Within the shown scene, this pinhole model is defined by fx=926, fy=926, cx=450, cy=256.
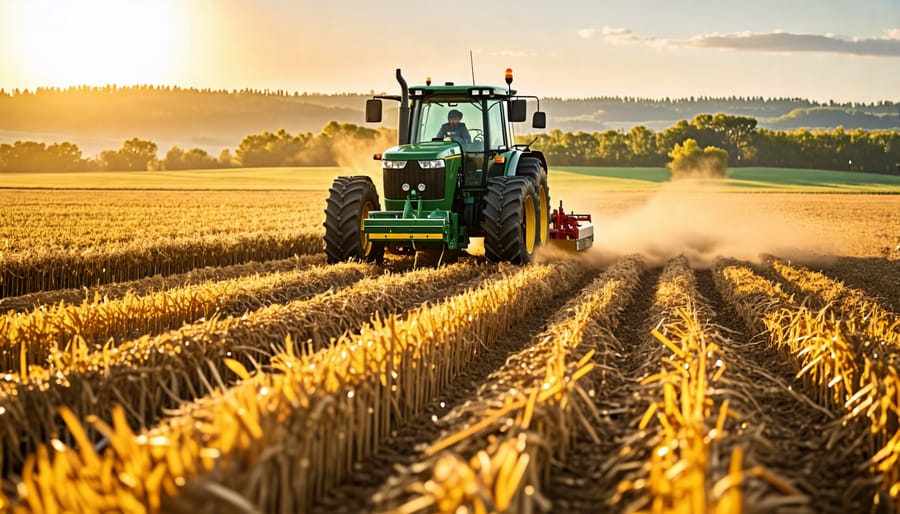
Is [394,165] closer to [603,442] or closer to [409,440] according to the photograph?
[409,440]

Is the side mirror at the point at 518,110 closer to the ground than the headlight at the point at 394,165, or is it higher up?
higher up

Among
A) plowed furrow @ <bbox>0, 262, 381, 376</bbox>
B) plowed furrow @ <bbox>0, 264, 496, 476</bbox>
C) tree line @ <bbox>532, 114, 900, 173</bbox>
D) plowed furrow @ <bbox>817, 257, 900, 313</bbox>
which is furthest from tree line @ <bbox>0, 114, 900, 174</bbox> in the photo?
plowed furrow @ <bbox>0, 264, 496, 476</bbox>

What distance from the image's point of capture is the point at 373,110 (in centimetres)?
1509

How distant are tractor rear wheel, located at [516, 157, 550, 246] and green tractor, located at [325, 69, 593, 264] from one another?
0.10 ft

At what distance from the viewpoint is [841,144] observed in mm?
93250

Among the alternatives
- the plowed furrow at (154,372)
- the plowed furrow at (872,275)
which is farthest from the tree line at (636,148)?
the plowed furrow at (154,372)

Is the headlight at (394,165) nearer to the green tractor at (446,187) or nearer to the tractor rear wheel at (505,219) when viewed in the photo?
the green tractor at (446,187)

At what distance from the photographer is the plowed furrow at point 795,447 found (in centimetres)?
476

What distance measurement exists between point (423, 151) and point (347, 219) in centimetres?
172

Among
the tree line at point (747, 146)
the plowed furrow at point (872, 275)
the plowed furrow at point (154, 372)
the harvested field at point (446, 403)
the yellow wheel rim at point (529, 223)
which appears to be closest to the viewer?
the harvested field at point (446, 403)

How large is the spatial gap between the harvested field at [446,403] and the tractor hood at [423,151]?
2282 millimetres

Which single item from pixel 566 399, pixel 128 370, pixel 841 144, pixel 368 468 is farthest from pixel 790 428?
pixel 841 144

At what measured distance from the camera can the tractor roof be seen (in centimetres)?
1565

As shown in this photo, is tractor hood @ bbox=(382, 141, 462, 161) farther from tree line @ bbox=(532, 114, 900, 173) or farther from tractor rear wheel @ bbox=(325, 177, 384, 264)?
tree line @ bbox=(532, 114, 900, 173)
